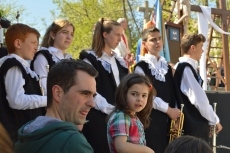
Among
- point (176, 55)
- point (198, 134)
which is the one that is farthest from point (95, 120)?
point (176, 55)

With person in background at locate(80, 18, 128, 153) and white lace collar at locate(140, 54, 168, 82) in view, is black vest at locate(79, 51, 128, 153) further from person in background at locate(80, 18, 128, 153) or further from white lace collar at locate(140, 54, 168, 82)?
white lace collar at locate(140, 54, 168, 82)

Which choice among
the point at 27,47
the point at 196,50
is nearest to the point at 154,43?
the point at 196,50

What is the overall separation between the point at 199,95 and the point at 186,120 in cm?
28

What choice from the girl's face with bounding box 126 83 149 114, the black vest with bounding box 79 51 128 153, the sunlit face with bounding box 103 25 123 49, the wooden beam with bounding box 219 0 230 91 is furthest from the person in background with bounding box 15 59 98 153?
the wooden beam with bounding box 219 0 230 91

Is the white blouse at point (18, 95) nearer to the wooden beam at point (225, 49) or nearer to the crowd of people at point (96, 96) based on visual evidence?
the crowd of people at point (96, 96)

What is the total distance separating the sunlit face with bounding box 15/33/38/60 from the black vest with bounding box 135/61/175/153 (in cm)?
114

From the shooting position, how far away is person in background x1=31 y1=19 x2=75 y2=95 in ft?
13.2

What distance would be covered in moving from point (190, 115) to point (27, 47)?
6.19 feet

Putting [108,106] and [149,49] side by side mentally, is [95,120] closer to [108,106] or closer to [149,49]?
[108,106]

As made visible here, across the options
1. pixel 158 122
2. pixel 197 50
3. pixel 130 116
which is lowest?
pixel 158 122

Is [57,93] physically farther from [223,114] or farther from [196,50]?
[223,114]

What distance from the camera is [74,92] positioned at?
2.09 meters

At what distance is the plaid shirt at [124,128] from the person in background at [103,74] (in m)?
0.67

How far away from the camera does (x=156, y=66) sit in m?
4.54
